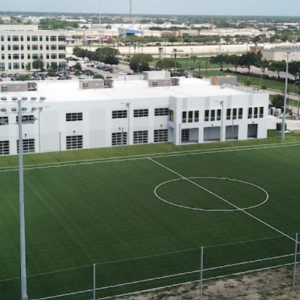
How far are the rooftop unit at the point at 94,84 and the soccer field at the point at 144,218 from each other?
16.4 m

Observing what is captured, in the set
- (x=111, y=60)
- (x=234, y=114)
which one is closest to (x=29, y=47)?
(x=111, y=60)

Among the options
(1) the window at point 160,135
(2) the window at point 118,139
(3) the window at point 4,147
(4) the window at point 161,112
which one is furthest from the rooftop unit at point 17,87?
(1) the window at point 160,135

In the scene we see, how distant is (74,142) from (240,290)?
30448mm

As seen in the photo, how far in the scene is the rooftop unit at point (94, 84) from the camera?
203ft

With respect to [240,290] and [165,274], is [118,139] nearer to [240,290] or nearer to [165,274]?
[165,274]

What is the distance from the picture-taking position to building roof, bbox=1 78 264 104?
184 feet

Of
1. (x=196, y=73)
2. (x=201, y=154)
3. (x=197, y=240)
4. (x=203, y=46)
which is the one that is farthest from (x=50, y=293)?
(x=203, y=46)

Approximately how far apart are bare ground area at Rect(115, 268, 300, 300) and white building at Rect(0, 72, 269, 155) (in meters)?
26.1

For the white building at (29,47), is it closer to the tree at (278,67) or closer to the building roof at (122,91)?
the tree at (278,67)

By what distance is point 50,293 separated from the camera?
2400 cm

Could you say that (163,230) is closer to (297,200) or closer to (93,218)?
(93,218)

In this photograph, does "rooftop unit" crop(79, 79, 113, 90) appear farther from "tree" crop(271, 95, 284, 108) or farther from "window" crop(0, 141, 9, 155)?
"tree" crop(271, 95, 284, 108)

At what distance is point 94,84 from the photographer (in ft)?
204

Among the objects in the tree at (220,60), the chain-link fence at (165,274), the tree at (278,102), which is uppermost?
the tree at (220,60)
